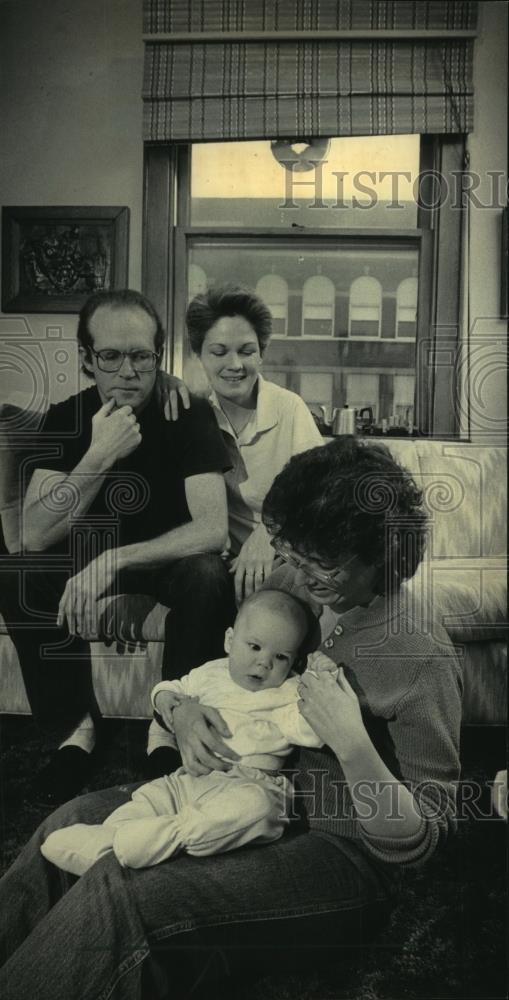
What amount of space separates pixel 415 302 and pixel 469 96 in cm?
45

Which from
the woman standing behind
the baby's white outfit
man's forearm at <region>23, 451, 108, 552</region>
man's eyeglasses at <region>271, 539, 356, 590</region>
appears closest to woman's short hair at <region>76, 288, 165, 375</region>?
the woman standing behind

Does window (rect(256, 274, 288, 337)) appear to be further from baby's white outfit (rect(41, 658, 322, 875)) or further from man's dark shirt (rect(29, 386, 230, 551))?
baby's white outfit (rect(41, 658, 322, 875))

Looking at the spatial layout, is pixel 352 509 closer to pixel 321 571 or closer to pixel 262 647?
→ pixel 321 571

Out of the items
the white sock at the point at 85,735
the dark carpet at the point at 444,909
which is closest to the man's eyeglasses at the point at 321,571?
the dark carpet at the point at 444,909

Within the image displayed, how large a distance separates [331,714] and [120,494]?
64cm

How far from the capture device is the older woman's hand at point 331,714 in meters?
1.76

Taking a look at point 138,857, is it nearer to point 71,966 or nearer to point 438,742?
point 71,966

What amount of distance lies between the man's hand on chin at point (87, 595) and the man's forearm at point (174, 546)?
28 millimetres

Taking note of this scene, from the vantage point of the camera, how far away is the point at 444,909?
185 centimetres

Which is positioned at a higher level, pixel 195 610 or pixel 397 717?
pixel 195 610

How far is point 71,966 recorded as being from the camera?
1.71 m

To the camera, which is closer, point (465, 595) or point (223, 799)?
point (223, 799)

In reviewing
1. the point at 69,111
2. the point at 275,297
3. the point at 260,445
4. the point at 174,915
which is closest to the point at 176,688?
the point at 174,915

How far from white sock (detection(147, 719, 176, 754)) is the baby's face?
203 mm
